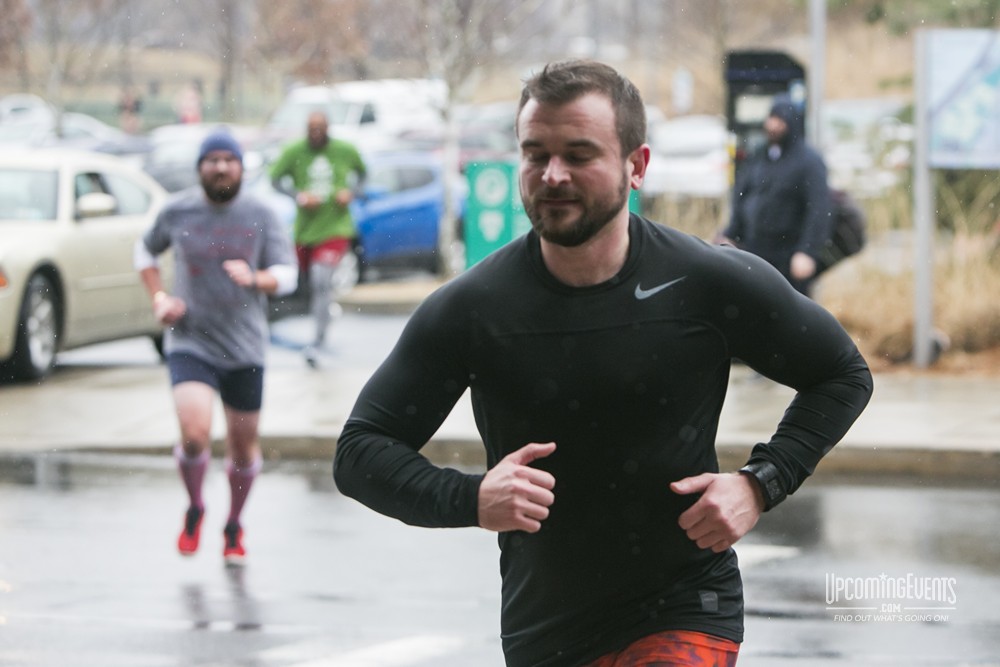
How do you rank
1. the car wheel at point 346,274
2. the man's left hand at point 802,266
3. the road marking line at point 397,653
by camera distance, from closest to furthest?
the road marking line at point 397,653 < the man's left hand at point 802,266 < the car wheel at point 346,274

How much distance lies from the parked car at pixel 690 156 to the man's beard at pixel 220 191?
45.7 ft

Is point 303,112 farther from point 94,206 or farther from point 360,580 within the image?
point 360,580

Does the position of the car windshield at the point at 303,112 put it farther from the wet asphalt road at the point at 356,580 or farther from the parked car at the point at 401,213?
the wet asphalt road at the point at 356,580

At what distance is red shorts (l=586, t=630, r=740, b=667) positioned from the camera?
327 centimetres

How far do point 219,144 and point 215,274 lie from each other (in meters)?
0.54

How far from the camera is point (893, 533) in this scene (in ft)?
26.4

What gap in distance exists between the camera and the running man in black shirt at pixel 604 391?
3176 mm

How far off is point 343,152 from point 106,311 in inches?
82.5

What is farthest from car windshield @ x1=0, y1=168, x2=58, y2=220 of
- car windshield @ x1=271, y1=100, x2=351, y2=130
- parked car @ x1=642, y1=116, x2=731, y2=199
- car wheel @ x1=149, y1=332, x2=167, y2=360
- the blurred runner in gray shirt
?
car windshield @ x1=271, y1=100, x2=351, y2=130

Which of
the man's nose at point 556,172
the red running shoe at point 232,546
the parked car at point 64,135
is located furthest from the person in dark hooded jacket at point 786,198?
the parked car at point 64,135

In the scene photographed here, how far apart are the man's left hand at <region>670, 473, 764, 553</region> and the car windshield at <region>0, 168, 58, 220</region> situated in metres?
10.7

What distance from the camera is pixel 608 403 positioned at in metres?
3.20

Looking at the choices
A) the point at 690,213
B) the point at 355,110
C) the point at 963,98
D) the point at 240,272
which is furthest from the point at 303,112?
the point at 240,272

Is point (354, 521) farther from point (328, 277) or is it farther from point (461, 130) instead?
point (461, 130)
